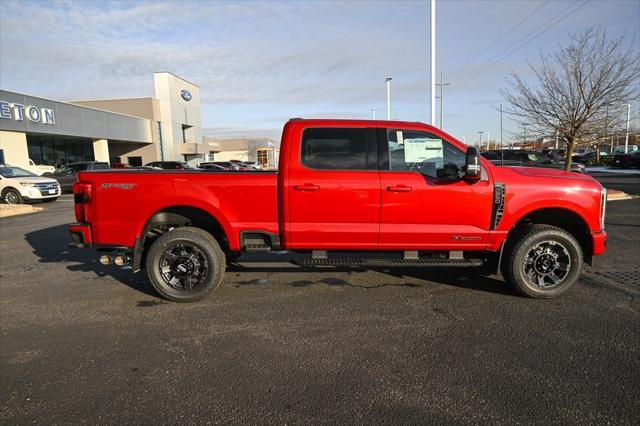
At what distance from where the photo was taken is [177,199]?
14.9 feet

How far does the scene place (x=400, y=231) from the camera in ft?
14.9

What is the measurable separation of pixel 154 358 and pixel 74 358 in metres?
0.71

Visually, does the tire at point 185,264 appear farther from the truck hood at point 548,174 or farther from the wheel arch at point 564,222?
the truck hood at point 548,174

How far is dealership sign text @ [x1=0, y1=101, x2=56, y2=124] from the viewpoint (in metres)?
22.5

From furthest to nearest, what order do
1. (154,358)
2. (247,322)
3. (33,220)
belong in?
(33,220)
(247,322)
(154,358)

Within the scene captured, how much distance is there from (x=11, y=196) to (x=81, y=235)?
1414 centimetres

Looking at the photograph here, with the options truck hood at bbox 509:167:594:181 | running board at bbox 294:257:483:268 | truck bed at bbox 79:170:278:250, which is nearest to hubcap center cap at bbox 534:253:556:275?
running board at bbox 294:257:483:268

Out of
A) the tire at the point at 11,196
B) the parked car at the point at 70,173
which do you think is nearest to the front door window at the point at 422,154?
the tire at the point at 11,196

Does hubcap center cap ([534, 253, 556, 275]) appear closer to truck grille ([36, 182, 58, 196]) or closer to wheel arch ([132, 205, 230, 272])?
wheel arch ([132, 205, 230, 272])

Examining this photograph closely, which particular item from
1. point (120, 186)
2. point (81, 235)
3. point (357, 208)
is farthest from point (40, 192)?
point (357, 208)

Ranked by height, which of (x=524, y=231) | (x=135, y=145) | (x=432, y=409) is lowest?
(x=432, y=409)

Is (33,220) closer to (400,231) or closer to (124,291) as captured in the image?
(124,291)

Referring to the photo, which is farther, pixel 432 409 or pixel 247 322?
pixel 247 322

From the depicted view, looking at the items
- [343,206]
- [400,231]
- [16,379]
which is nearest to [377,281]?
[400,231]
